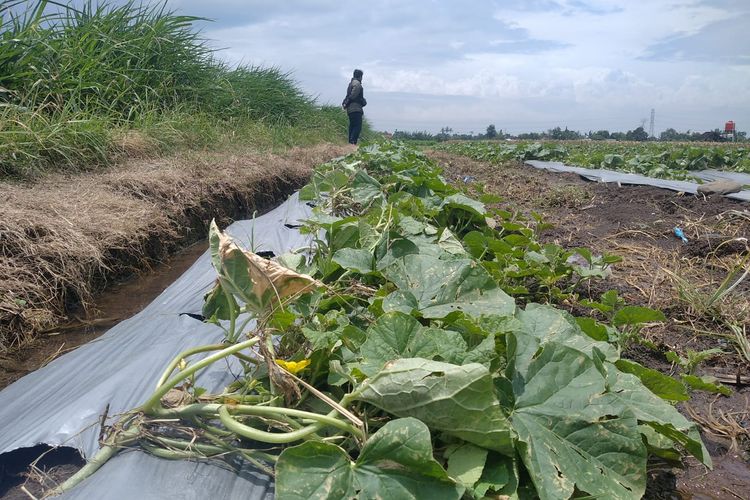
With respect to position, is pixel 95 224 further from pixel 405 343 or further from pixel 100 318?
pixel 405 343

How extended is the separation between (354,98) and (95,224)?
10585 mm

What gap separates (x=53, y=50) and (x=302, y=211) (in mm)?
2947

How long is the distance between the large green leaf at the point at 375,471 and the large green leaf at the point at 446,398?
8cm

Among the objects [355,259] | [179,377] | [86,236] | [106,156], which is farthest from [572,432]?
[106,156]

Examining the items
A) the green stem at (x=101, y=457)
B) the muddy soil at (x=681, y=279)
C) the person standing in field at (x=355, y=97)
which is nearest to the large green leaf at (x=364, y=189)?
the muddy soil at (x=681, y=279)

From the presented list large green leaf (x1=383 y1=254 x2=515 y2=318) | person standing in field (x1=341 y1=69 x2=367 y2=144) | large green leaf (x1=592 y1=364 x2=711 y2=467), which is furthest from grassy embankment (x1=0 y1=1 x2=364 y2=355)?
person standing in field (x1=341 y1=69 x2=367 y2=144)

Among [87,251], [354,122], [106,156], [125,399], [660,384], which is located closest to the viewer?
[660,384]

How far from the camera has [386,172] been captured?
18.3 feet

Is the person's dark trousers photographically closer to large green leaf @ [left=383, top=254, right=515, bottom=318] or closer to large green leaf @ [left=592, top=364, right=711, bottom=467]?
large green leaf @ [left=383, top=254, right=515, bottom=318]

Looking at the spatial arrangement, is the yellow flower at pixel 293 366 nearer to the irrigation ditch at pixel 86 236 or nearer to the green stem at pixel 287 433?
the green stem at pixel 287 433

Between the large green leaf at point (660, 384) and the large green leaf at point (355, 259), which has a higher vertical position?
the large green leaf at point (355, 259)

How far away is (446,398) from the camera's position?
104 centimetres

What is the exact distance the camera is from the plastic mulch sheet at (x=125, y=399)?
1.12 metres

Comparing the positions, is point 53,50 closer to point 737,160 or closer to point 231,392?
point 231,392
